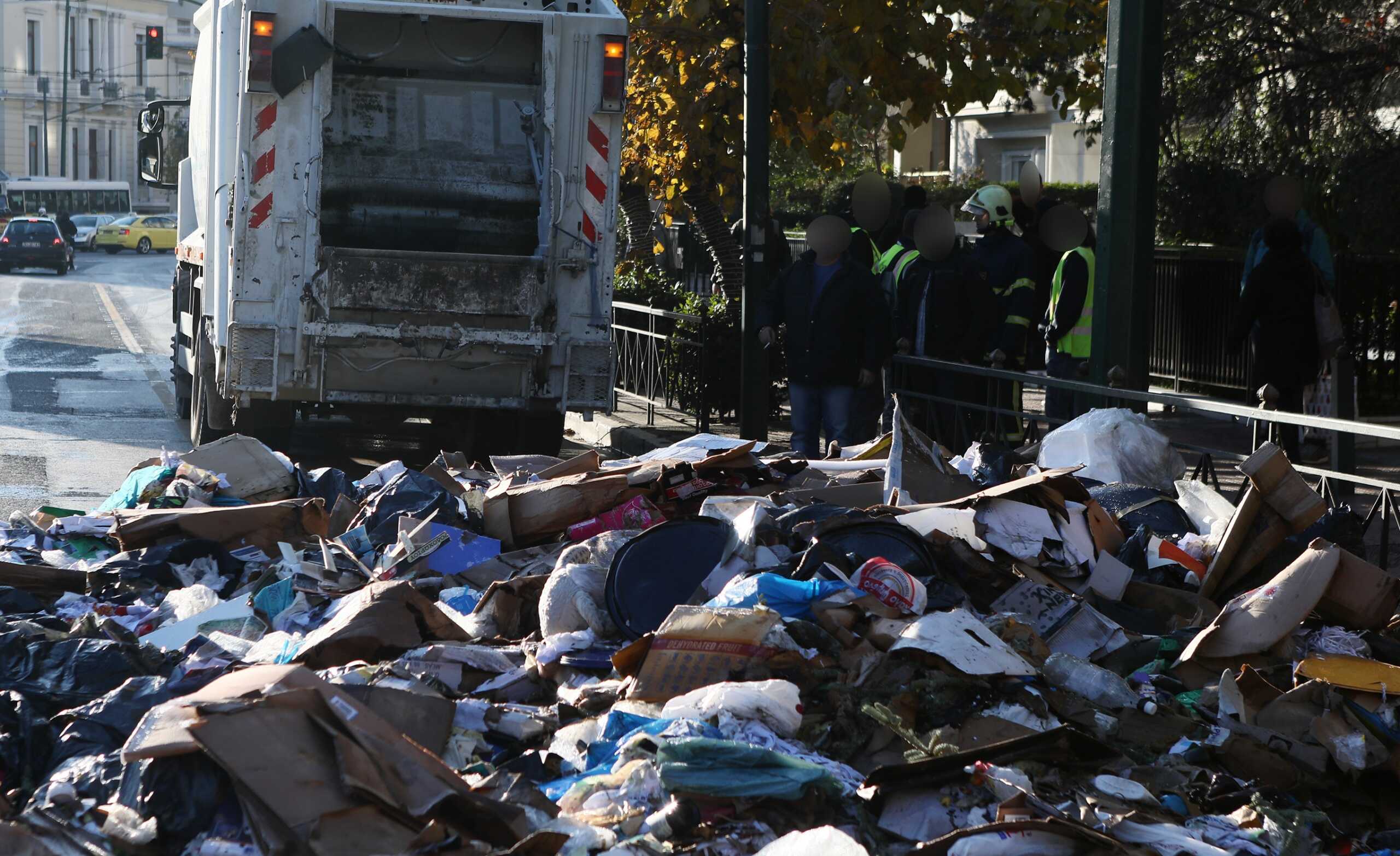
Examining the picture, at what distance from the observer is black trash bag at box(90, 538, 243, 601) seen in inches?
218

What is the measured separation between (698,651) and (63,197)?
59.1m

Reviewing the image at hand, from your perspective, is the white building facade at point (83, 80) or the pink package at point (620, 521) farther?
the white building facade at point (83, 80)

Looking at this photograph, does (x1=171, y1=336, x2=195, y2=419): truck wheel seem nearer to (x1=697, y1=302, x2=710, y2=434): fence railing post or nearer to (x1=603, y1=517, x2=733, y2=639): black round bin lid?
(x1=697, y1=302, x2=710, y2=434): fence railing post

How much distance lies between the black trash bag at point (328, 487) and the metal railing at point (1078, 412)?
2.86 metres

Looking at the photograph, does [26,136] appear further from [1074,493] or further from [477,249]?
[1074,493]

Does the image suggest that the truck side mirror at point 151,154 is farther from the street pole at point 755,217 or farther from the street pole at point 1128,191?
the street pole at point 1128,191

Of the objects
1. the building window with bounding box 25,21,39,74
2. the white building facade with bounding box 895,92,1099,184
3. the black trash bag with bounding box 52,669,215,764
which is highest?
the building window with bounding box 25,21,39,74

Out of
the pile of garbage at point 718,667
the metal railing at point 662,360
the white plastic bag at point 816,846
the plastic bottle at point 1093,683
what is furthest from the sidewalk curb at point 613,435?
the white plastic bag at point 816,846

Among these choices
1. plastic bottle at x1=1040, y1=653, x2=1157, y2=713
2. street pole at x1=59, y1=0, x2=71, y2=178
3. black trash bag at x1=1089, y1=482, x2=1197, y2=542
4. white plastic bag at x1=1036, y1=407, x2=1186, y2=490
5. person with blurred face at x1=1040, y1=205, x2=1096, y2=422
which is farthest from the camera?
street pole at x1=59, y1=0, x2=71, y2=178

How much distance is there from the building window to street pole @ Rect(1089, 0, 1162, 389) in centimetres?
7660

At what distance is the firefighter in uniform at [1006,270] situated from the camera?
340 inches

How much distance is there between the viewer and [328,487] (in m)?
6.92

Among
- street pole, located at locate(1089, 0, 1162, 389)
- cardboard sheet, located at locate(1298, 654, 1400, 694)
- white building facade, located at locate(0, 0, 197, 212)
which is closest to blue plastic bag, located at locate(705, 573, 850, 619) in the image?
cardboard sheet, located at locate(1298, 654, 1400, 694)

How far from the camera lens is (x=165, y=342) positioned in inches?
773
